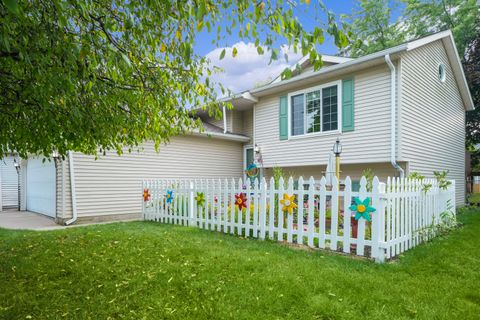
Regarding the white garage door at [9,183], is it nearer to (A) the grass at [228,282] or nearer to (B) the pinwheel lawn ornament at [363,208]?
(A) the grass at [228,282]

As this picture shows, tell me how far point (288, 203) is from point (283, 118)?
6.12m

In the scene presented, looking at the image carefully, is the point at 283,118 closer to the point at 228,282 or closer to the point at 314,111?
the point at 314,111

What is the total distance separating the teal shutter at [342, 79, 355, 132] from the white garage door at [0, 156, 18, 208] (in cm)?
1413

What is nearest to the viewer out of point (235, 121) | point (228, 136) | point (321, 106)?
point (321, 106)

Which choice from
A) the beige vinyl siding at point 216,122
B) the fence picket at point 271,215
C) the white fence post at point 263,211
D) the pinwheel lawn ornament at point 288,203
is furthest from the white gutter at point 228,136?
the pinwheel lawn ornament at point 288,203

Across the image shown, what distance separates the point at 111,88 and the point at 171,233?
3402mm

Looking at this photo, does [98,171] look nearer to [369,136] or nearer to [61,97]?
[61,97]

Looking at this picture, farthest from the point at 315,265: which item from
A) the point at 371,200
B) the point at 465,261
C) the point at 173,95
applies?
the point at 173,95

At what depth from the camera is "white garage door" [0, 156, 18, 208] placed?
43.7 ft

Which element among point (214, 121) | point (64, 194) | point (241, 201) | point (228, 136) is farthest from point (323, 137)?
point (64, 194)

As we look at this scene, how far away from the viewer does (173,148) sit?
10.8m

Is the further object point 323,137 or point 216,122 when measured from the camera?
point 216,122

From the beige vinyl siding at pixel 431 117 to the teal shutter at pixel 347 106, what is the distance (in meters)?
1.38

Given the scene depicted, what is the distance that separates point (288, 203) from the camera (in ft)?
17.3
